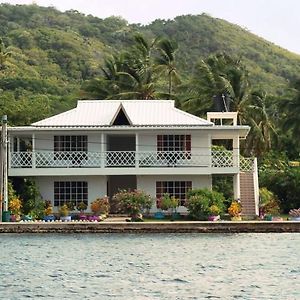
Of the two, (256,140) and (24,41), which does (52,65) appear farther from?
(256,140)

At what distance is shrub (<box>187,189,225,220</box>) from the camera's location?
4288 cm

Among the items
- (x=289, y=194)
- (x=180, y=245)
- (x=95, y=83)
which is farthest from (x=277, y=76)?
(x=180, y=245)

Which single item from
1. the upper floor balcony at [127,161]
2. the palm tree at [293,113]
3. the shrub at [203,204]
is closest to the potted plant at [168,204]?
the shrub at [203,204]

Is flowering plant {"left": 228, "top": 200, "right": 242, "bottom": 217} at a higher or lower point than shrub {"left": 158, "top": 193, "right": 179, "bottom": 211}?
lower

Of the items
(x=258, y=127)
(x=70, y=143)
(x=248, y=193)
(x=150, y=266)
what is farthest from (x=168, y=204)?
(x=258, y=127)

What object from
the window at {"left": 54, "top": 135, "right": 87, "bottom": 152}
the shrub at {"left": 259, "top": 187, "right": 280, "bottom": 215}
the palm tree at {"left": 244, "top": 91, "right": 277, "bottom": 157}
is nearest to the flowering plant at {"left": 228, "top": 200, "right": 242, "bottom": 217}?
the shrub at {"left": 259, "top": 187, "right": 280, "bottom": 215}

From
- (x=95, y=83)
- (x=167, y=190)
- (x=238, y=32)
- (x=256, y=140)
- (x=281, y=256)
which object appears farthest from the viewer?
(x=238, y=32)

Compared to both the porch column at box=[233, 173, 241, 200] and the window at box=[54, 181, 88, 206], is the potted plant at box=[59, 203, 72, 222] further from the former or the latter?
the porch column at box=[233, 173, 241, 200]

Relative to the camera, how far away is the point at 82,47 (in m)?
112

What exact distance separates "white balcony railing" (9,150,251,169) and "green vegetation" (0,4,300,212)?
19.2 ft

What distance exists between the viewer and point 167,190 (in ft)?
155

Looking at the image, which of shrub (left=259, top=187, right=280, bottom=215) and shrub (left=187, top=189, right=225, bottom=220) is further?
shrub (left=259, top=187, right=280, bottom=215)

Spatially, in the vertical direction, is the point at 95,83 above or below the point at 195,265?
above

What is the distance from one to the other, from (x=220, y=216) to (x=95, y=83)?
2341cm
